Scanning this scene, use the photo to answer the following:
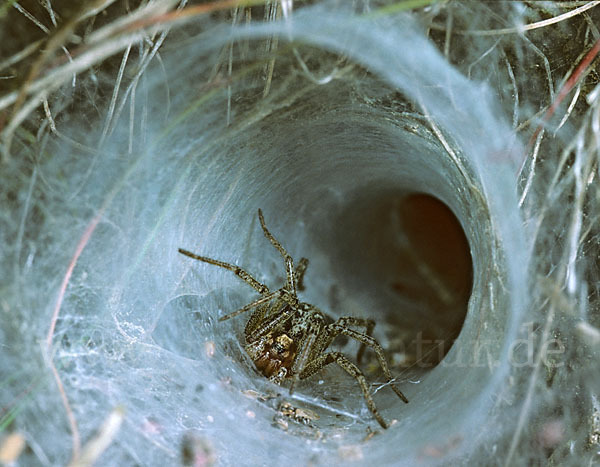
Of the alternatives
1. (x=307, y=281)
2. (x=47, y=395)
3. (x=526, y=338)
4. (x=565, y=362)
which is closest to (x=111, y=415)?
(x=47, y=395)

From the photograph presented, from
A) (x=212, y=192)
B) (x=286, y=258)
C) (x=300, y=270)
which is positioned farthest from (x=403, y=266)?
(x=212, y=192)

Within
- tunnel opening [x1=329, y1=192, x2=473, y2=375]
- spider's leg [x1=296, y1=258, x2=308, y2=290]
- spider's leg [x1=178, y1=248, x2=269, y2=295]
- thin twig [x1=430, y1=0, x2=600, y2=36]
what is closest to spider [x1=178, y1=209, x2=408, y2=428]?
spider's leg [x1=178, y1=248, x2=269, y2=295]

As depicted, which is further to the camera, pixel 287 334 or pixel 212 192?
pixel 287 334

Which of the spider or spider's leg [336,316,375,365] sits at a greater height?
spider's leg [336,316,375,365]

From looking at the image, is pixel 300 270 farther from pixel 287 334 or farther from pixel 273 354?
pixel 273 354

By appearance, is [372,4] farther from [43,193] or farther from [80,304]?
[80,304]

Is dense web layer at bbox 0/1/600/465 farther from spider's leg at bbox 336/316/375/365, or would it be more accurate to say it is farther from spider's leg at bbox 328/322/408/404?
spider's leg at bbox 336/316/375/365
